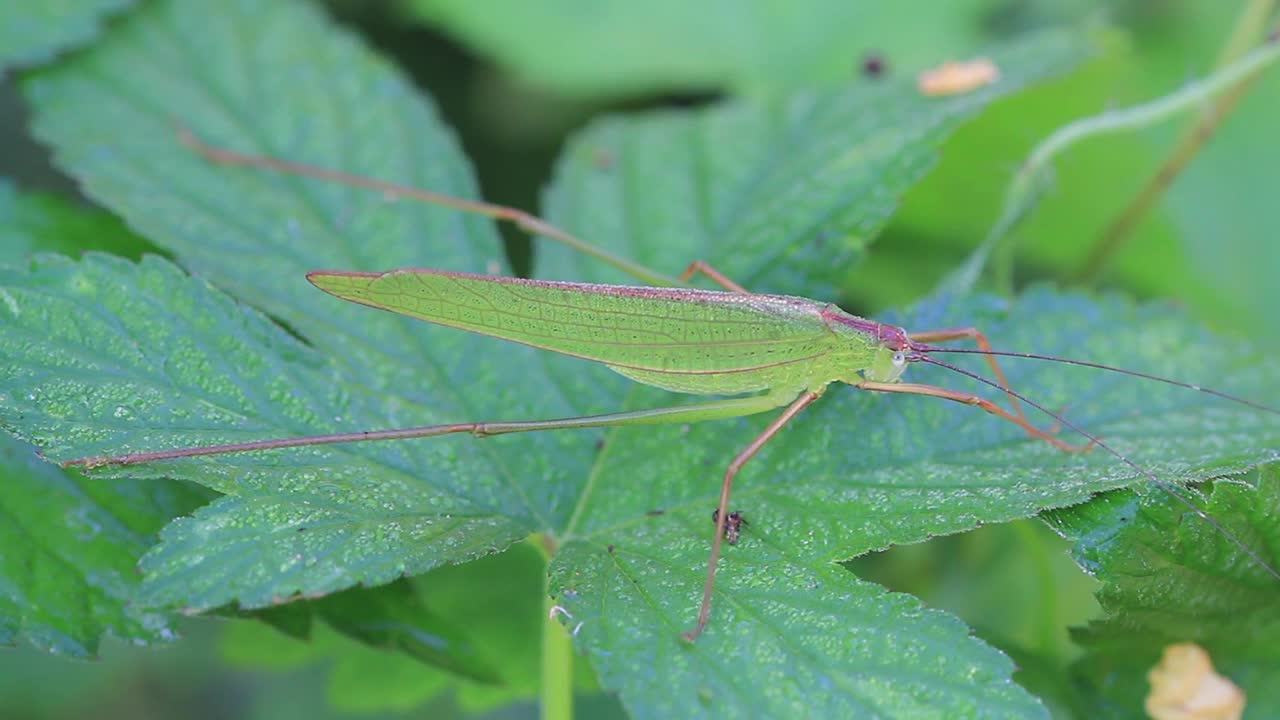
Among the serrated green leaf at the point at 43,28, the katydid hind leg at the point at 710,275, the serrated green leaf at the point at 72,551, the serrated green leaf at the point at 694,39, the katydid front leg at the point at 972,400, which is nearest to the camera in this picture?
the serrated green leaf at the point at 72,551

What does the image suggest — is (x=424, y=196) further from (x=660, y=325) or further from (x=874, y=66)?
(x=874, y=66)

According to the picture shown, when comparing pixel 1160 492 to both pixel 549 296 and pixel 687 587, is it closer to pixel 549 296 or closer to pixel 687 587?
pixel 687 587

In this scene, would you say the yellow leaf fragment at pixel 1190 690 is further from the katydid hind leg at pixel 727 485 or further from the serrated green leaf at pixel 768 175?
the serrated green leaf at pixel 768 175

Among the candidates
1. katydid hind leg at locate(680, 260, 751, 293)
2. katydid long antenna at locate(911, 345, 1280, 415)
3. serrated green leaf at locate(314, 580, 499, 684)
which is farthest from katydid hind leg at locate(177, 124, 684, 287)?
serrated green leaf at locate(314, 580, 499, 684)

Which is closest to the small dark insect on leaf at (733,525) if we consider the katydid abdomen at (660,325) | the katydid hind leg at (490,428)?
the katydid hind leg at (490,428)

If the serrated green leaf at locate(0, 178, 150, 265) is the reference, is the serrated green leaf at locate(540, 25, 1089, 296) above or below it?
above

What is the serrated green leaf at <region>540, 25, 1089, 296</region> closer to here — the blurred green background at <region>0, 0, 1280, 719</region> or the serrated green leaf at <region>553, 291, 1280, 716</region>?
the serrated green leaf at <region>553, 291, 1280, 716</region>
